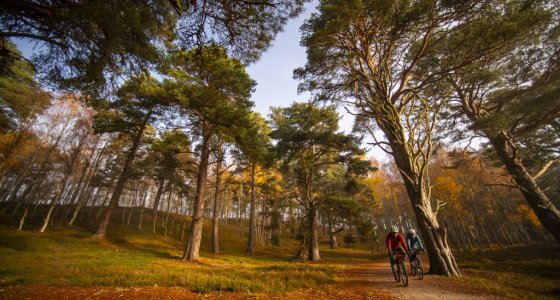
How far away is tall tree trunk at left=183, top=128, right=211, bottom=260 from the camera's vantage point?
46.8 feet

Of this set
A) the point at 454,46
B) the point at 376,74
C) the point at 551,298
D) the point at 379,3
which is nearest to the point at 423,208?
the point at 551,298

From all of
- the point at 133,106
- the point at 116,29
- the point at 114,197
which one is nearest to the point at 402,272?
the point at 116,29

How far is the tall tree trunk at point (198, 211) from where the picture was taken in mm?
14266

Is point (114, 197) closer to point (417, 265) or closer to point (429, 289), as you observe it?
point (417, 265)

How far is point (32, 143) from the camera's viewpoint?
906 inches

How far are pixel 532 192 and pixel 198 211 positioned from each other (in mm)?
18944

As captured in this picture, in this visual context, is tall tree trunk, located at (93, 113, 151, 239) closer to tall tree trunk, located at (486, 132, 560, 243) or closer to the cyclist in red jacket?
the cyclist in red jacket

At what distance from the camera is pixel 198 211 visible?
1504cm

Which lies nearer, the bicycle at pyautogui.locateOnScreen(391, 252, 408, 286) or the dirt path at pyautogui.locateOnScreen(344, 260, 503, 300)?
the dirt path at pyautogui.locateOnScreen(344, 260, 503, 300)

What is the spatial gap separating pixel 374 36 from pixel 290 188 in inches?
713

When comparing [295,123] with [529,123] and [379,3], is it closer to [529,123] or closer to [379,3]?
[379,3]

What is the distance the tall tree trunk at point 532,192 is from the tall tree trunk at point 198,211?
16.7 meters

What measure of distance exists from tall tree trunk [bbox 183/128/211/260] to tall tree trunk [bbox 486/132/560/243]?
16.7m

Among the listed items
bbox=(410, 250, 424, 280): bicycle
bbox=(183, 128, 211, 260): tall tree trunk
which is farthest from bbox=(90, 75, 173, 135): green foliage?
bbox=(410, 250, 424, 280): bicycle
